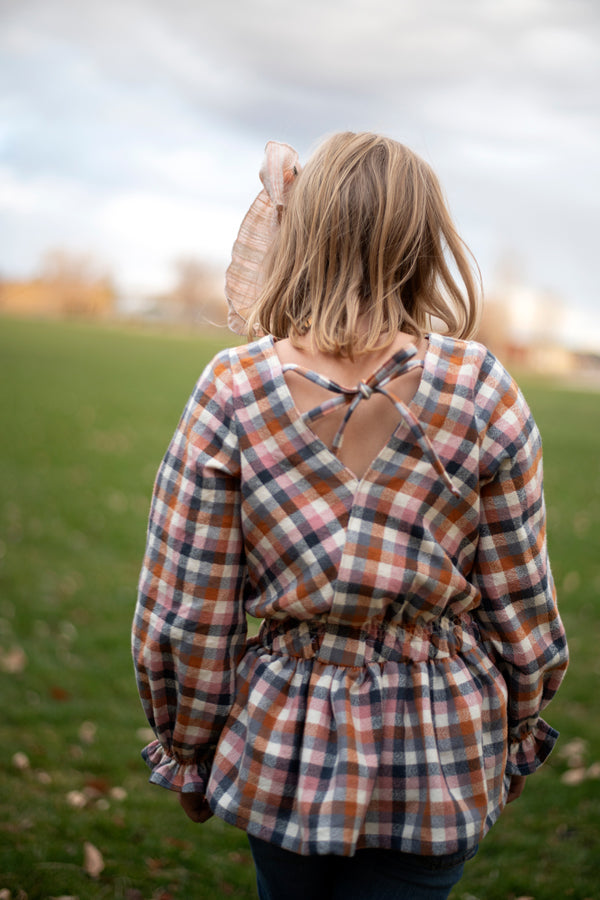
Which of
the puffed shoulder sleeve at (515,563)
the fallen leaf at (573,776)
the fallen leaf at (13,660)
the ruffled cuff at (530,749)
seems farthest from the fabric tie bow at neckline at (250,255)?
the fallen leaf at (13,660)

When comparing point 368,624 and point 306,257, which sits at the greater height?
point 306,257

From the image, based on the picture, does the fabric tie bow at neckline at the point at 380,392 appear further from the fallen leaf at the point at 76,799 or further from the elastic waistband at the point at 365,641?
the fallen leaf at the point at 76,799

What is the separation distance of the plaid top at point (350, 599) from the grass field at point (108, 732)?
5.75 feet

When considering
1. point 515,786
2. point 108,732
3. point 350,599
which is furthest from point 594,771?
point 350,599

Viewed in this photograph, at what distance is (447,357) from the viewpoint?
153 centimetres

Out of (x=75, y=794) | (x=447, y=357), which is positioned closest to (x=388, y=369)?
(x=447, y=357)

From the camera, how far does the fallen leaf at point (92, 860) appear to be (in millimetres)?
3004

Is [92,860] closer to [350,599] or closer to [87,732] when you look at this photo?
[87,732]

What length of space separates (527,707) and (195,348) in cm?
3320

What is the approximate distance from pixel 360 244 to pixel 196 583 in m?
0.75

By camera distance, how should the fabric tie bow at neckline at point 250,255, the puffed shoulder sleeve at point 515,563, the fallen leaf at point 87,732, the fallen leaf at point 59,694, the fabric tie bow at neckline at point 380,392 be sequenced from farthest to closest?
the fallen leaf at point 59,694 < the fallen leaf at point 87,732 < the fabric tie bow at neckline at point 250,255 < the puffed shoulder sleeve at point 515,563 < the fabric tie bow at neckline at point 380,392

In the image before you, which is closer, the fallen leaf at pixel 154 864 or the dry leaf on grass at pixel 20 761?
the fallen leaf at pixel 154 864

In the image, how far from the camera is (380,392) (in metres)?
1.50

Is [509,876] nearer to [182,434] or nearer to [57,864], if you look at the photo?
[57,864]
